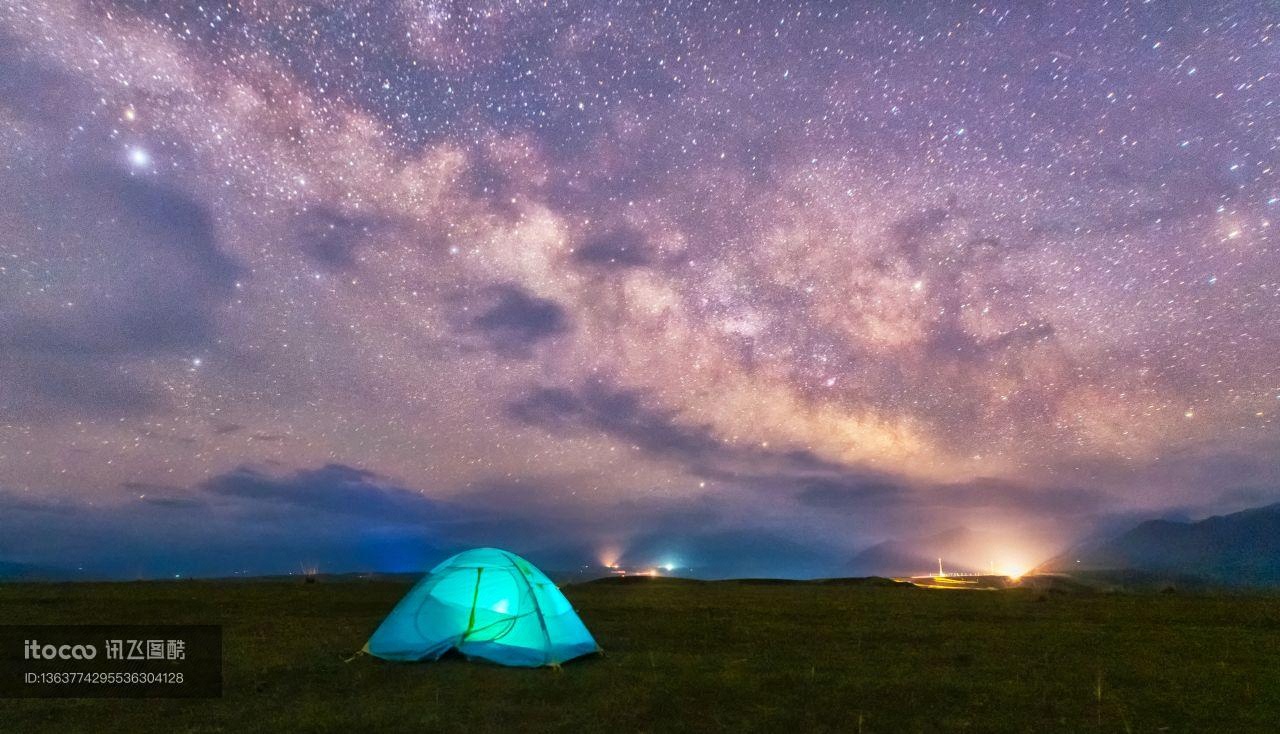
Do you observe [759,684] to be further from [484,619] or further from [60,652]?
[60,652]

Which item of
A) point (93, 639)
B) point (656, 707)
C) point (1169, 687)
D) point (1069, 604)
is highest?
point (93, 639)

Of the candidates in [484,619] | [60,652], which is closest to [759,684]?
[484,619]

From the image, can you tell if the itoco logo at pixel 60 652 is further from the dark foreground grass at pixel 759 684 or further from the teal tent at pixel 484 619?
the teal tent at pixel 484 619

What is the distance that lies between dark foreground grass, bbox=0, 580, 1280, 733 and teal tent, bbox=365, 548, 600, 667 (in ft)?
1.61

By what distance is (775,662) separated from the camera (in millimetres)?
18547

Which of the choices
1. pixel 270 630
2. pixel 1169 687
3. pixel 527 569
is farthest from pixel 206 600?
pixel 1169 687

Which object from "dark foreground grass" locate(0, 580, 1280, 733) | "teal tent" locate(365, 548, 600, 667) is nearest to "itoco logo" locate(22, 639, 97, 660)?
"dark foreground grass" locate(0, 580, 1280, 733)

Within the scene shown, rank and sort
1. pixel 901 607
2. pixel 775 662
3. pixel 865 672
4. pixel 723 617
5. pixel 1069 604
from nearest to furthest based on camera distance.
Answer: pixel 865 672
pixel 775 662
pixel 723 617
pixel 901 607
pixel 1069 604

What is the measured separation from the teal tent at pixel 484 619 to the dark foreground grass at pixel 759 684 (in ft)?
1.61

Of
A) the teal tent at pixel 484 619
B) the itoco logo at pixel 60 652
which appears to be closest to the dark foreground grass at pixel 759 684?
the teal tent at pixel 484 619

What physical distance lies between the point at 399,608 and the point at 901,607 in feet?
103

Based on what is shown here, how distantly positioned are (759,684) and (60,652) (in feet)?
56.3

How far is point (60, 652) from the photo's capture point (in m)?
16.7

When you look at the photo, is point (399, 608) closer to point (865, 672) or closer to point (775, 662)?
point (775, 662)
